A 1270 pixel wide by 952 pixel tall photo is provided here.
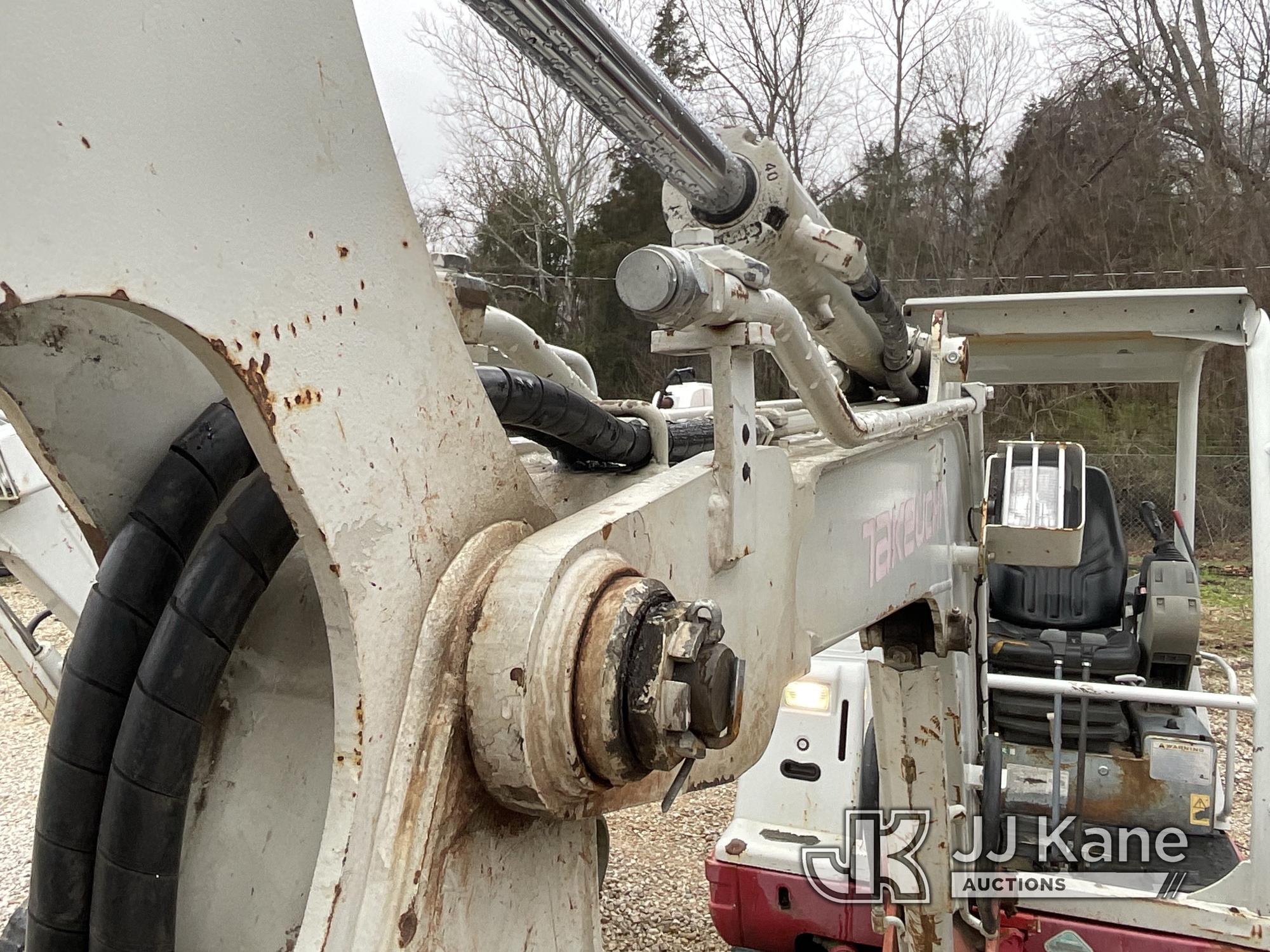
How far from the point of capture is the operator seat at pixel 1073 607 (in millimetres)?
4047

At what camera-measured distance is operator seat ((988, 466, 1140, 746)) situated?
4.05 meters

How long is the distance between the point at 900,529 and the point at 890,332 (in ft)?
1.48

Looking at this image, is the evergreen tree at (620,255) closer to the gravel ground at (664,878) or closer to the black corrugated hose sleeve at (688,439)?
the gravel ground at (664,878)

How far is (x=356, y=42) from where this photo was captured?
0.58 m

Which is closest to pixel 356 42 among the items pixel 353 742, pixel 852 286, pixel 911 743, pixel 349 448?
pixel 349 448

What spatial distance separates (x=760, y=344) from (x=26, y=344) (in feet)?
2.11

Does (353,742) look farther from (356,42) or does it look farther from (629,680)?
(356,42)

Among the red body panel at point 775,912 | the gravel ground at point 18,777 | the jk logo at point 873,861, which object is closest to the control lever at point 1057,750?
the jk logo at point 873,861

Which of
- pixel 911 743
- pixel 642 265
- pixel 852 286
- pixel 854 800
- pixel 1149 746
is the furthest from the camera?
pixel 1149 746

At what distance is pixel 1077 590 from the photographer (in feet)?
15.1

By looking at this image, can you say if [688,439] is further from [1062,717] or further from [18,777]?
[18,777]

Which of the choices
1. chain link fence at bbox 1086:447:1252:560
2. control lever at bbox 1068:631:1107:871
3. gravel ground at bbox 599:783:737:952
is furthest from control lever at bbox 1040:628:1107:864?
chain link fence at bbox 1086:447:1252:560

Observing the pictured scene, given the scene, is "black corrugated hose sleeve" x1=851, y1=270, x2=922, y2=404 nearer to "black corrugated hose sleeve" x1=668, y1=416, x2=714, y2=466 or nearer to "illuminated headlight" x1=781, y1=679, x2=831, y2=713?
"black corrugated hose sleeve" x1=668, y1=416, x2=714, y2=466

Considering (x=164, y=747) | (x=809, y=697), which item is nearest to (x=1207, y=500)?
(x=809, y=697)
